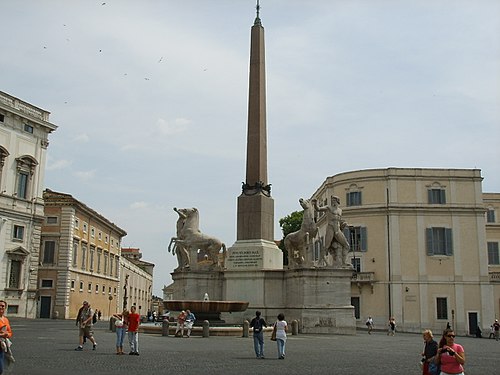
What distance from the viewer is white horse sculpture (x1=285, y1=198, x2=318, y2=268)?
23859 millimetres

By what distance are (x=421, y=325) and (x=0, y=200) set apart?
97.9 ft

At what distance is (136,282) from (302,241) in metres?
55.6

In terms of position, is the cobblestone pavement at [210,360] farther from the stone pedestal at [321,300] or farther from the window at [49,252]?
the window at [49,252]

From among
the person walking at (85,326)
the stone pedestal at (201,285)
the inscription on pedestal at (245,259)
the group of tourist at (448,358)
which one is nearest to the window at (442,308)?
the inscription on pedestal at (245,259)

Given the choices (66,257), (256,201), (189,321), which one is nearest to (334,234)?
(256,201)

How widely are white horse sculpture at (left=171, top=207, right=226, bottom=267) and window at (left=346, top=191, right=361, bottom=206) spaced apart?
74.5ft

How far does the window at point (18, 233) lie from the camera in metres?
41.1

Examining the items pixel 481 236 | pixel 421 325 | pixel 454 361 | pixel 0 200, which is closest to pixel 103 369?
pixel 454 361

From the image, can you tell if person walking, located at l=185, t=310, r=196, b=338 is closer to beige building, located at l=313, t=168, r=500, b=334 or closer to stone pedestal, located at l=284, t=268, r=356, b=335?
stone pedestal, located at l=284, t=268, r=356, b=335

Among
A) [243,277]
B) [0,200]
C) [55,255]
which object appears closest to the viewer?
[243,277]

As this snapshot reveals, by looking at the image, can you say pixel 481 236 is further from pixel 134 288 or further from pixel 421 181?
pixel 134 288

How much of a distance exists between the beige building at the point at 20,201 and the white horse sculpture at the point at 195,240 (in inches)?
760

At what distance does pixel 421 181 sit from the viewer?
45.0 metres

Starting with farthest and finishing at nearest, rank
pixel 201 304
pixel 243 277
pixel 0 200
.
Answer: pixel 0 200 → pixel 243 277 → pixel 201 304
